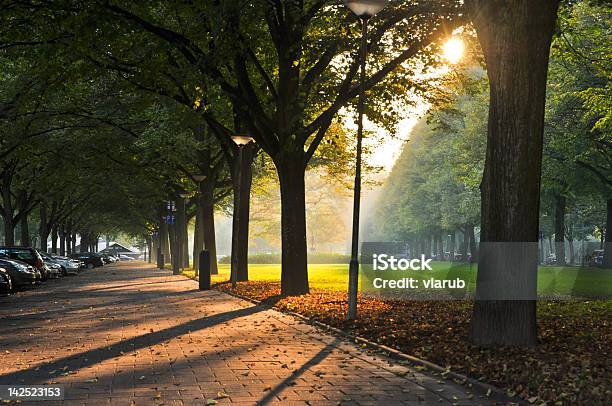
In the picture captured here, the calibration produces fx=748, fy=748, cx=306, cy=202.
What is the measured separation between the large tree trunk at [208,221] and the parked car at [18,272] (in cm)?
950

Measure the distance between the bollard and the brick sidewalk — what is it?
9.19 metres

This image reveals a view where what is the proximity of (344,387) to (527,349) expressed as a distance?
301cm

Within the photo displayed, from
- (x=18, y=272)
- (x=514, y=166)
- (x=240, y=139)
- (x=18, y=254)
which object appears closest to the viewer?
(x=514, y=166)

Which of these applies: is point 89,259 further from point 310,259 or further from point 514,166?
point 514,166

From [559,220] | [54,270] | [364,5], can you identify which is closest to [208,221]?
[54,270]

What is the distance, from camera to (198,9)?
17.4m

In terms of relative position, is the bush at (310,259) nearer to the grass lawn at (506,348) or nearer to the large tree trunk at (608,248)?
the large tree trunk at (608,248)

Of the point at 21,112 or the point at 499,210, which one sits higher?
the point at 21,112

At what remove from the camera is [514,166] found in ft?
33.0

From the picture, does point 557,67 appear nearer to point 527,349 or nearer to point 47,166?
point 47,166

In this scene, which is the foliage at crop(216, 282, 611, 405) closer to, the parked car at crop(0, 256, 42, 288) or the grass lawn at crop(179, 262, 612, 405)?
the grass lawn at crop(179, 262, 612, 405)

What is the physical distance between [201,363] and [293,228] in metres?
10.6

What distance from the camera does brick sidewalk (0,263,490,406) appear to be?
7465 mm

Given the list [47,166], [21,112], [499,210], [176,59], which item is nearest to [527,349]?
[499,210]
